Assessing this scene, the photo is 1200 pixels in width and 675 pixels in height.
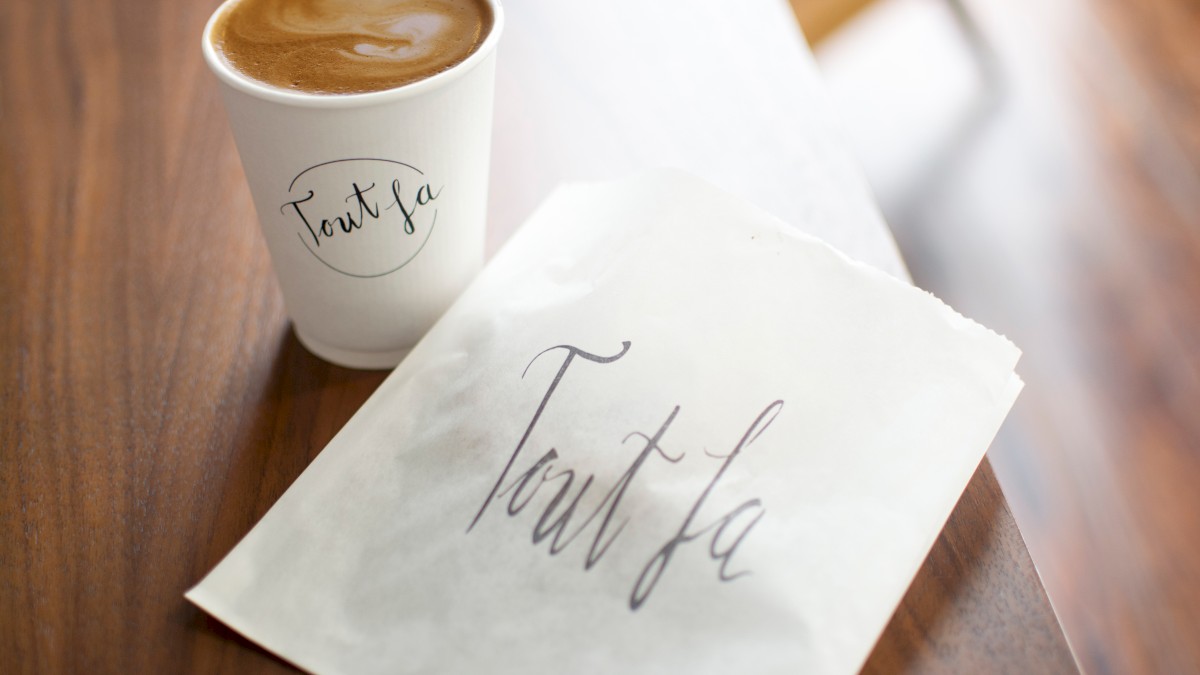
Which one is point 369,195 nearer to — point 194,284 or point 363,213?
point 363,213

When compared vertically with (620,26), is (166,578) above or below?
below

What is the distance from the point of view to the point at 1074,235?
3.68ft

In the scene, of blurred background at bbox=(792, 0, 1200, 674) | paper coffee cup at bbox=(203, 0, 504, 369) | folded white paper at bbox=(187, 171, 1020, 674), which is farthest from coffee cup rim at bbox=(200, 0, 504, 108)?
blurred background at bbox=(792, 0, 1200, 674)

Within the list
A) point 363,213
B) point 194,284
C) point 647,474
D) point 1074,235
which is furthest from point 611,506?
point 1074,235

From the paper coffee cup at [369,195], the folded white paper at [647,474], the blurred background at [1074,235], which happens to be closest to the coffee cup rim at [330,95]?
the paper coffee cup at [369,195]

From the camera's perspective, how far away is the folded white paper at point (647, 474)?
1.04ft

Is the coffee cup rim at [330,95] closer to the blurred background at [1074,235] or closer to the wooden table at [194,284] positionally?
the wooden table at [194,284]

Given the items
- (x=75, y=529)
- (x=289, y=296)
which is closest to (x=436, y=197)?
(x=289, y=296)

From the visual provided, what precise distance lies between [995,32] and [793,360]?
1182 millimetres

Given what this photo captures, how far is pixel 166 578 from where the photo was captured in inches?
13.9

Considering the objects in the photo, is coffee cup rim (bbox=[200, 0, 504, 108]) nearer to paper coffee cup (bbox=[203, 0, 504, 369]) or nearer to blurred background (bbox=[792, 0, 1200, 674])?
paper coffee cup (bbox=[203, 0, 504, 369])

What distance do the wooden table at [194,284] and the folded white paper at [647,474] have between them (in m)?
0.03

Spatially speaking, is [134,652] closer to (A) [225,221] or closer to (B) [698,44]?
(A) [225,221]

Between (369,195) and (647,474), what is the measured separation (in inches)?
5.9
